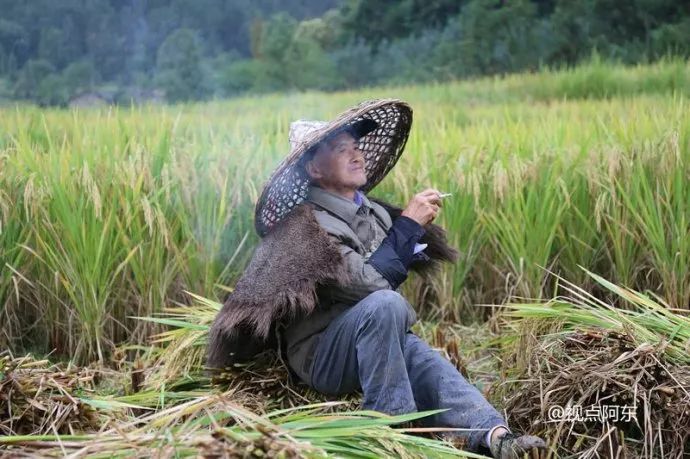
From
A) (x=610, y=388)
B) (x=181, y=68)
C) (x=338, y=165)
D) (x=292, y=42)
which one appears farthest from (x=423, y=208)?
(x=292, y=42)

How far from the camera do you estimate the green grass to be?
3473 millimetres

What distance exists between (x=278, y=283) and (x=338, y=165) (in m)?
0.39

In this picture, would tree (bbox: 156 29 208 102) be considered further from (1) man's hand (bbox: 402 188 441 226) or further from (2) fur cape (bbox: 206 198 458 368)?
(1) man's hand (bbox: 402 188 441 226)

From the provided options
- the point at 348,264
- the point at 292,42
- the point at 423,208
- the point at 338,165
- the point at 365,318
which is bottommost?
the point at 365,318

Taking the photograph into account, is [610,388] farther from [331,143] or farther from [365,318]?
[331,143]

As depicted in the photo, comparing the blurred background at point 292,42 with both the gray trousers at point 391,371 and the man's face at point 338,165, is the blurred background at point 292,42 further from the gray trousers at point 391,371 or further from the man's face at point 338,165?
the gray trousers at point 391,371

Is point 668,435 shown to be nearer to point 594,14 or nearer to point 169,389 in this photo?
point 169,389

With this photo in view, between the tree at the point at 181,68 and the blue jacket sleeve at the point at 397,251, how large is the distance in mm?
2205

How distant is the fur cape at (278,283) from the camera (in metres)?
2.49

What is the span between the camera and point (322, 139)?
104 inches

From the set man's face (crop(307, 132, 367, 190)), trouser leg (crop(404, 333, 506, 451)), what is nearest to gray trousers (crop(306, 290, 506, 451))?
trouser leg (crop(404, 333, 506, 451))

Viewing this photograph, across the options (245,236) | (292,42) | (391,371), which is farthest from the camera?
(292,42)

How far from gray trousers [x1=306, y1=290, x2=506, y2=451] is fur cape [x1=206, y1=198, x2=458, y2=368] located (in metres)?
0.11

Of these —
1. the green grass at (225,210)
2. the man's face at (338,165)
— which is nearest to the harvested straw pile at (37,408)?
the man's face at (338,165)
